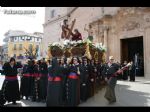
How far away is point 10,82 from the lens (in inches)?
362

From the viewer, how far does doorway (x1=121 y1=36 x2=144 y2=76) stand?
2223 cm

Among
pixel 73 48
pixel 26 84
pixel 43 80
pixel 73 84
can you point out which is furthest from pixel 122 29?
pixel 73 84

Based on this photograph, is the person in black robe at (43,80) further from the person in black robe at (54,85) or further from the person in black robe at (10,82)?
the person in black robe at (54,85)

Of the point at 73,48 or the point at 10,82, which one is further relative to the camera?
the point at 73,48

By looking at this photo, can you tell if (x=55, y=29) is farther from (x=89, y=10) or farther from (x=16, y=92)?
(x=16, y=92)

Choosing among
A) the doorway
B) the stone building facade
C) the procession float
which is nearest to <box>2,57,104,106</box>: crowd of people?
the procession float

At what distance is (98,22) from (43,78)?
1567cm

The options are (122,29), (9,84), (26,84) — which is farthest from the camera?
(122,29)

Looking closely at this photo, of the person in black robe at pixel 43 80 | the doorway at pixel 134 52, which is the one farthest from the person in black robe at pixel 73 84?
the doorway at pixel 134 52

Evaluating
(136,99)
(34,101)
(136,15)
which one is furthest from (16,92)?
(136,15)

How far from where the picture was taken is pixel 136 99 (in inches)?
414

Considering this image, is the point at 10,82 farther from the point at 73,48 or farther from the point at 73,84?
the point at 73,48

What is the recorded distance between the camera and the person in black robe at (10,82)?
9148mm

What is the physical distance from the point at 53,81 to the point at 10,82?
164cm
